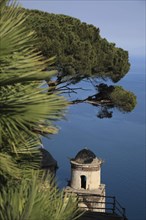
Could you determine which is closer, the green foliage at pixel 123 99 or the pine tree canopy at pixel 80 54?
the pine tree canopy at pixel 80 54

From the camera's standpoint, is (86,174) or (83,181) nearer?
(86,174)

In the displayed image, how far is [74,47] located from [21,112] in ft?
45.4

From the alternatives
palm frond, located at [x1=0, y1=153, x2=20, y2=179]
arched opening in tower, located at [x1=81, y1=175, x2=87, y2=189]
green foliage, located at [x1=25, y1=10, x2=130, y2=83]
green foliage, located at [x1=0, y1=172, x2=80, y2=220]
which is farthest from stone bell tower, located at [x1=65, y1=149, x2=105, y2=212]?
palm frond, located at [x1=0, y1=153, x2=20, y2=179]

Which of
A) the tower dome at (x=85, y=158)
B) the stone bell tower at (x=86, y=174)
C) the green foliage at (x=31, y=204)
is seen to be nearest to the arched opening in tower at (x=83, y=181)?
the stone bell tower at (x=86, y=174)

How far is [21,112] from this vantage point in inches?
168

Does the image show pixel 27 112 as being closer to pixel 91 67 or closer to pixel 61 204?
pixel 61 204

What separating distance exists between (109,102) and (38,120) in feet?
57.8

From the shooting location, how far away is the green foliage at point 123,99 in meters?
21.2

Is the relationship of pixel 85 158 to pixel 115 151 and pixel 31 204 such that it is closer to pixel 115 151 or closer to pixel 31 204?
pixel 31 204

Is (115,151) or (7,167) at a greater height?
(7,167)

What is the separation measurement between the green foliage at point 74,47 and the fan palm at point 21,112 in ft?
37.5

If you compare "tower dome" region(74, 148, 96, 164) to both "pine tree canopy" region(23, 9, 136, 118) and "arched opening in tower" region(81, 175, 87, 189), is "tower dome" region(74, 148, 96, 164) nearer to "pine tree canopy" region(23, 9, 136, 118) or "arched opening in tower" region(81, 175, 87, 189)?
"arched opening in tower" region(81, 175, 87, 189)

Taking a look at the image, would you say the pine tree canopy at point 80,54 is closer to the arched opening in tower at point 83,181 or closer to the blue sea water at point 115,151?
the arched opening in tower at point 83,181

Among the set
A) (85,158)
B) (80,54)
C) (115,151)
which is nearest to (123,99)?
(85,158)
